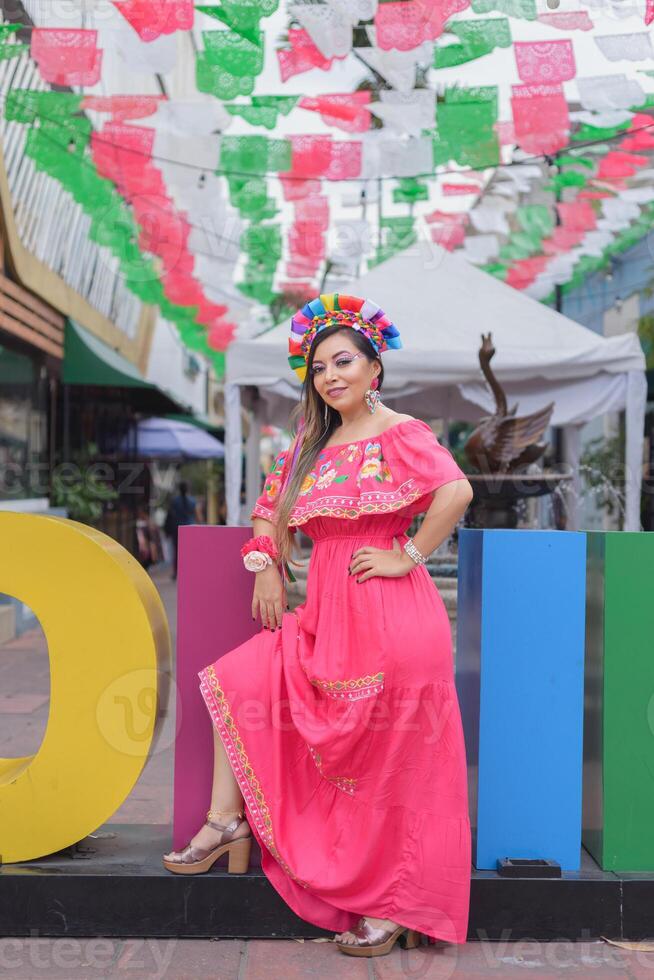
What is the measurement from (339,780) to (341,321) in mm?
1378

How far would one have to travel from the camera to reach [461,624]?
3496mm

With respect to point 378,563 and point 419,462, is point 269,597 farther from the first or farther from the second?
point 419,462

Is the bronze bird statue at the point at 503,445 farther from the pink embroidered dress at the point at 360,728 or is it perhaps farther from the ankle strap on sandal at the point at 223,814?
the ankle strap on sandal at the point at 223,814

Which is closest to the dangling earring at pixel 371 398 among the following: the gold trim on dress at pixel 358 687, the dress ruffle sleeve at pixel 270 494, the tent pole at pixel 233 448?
the dress ruffle sleeve at pixel 270 494

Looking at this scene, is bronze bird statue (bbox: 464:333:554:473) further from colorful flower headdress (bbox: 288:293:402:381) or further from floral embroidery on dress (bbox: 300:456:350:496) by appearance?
floral embroidery on dress (bbox: 300:456:350:496)

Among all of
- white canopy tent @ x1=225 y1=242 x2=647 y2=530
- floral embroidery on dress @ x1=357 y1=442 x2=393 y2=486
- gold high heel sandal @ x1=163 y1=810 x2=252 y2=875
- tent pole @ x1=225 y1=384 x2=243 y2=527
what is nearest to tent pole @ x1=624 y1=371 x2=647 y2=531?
white canopy tent @ x1=225 y1=242 x2=647 y2=530

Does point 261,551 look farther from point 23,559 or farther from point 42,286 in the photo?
point 42,286

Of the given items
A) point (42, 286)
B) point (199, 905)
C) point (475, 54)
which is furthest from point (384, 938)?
point (42, 286)

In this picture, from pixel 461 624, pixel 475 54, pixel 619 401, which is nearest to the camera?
pixel 461 624

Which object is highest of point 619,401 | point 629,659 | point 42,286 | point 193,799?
point 42,286

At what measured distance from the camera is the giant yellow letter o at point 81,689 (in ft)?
10.4

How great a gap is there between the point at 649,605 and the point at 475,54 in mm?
4461

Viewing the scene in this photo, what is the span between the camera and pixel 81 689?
3.21 meters

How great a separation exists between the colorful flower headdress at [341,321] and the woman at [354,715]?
0.16 metres
